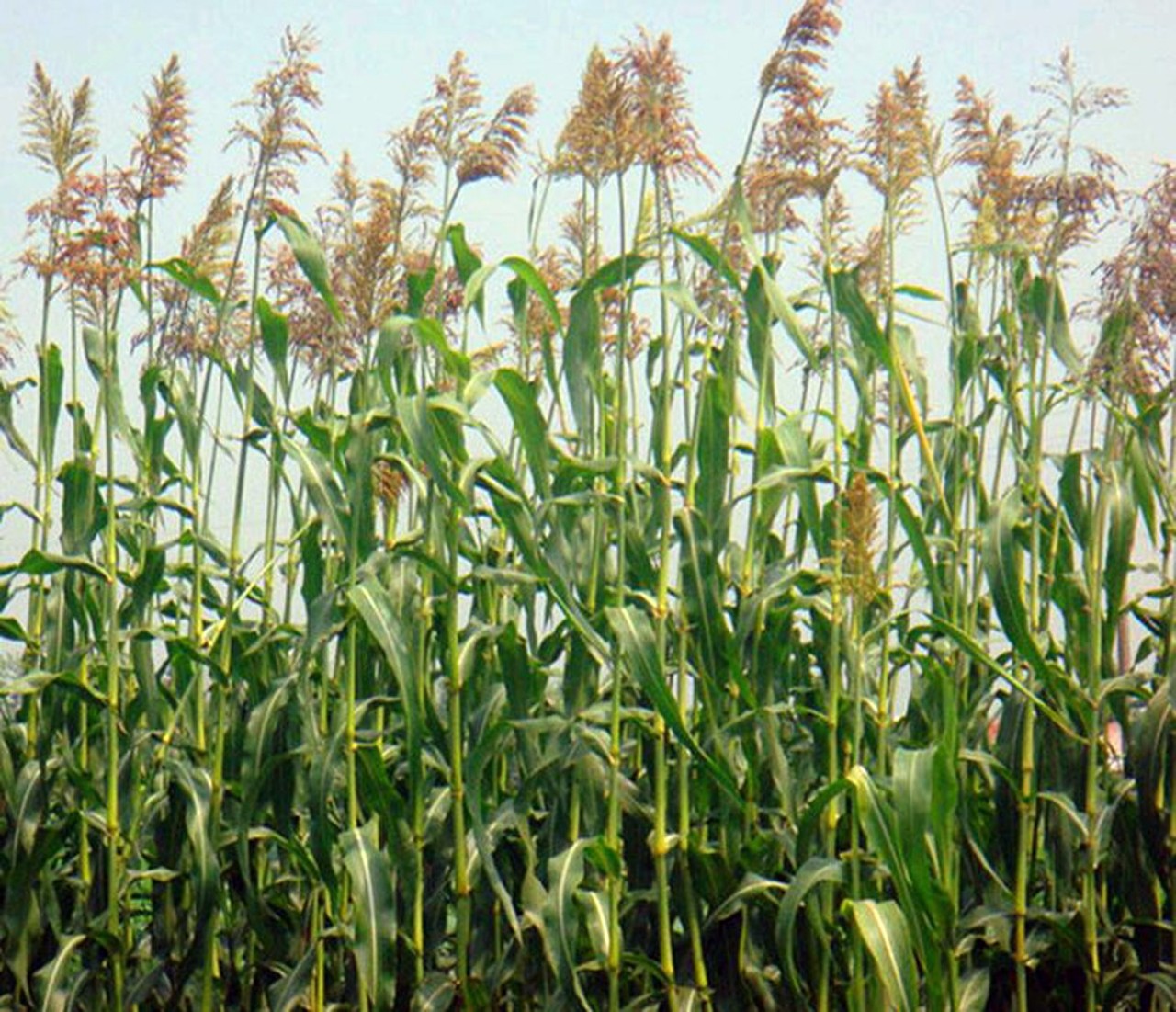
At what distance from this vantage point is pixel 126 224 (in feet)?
11.5

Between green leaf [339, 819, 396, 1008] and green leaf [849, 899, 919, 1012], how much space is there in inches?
33.8

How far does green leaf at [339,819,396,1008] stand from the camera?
2.98 meters

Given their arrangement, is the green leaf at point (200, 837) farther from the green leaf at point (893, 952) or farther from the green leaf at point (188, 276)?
the green leaf at point (893, 952)

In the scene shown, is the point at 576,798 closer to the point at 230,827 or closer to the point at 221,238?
the point at 230,827

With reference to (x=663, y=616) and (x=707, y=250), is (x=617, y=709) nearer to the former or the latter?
(x=663, y=616)

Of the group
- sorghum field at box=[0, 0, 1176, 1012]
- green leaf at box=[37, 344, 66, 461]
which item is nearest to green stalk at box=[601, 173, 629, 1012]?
sorghum field at box=[0, 0, 1176, 1012]

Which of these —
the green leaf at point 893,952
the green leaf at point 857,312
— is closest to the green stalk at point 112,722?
the green leaf at point 857,312

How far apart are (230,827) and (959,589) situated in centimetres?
161

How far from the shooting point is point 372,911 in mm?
3004

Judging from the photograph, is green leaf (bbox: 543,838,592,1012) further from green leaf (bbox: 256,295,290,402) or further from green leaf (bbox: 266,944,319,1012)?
green leaf (bbox: 256,295,290,402)

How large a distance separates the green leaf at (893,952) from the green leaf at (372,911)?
0.86 meters

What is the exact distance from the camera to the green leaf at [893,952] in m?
2.67

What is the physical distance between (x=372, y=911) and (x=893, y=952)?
3.10 feet

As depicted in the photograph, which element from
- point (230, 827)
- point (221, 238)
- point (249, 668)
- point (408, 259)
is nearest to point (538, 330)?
point (408, 259)
